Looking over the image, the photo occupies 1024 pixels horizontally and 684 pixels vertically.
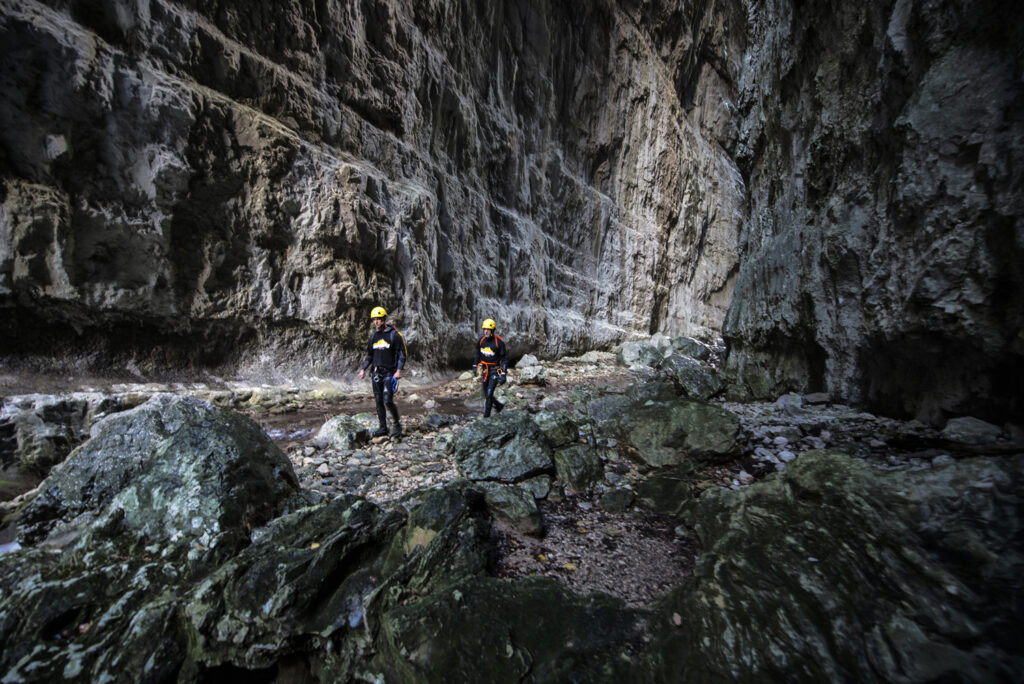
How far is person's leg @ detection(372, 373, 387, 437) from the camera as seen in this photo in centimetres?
613

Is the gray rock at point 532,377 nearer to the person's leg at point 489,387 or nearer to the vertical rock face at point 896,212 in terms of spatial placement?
the person's leg at point 489,387

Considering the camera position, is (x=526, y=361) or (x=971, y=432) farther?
(x=526, y=361)

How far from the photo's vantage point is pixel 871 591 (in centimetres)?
187

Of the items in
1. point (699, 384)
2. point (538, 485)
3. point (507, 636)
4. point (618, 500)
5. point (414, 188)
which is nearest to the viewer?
point (507, 636)

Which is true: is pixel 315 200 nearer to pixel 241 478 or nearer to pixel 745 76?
pixel 241 478

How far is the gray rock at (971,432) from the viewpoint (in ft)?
12.3

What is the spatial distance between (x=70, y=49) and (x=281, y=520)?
7.62 m

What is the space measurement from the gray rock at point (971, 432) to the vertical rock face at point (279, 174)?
9789 mm

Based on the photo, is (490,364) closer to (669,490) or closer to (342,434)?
(342,434)

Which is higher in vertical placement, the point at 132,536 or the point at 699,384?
the point at 699,384

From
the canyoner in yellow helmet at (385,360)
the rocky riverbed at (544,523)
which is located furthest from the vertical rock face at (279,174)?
the canyoner in yellow helmet at (385,360)

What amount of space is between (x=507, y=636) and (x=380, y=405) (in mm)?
4556

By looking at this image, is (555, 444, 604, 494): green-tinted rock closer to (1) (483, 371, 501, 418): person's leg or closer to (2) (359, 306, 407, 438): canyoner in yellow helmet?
(2) (359, 306, 407, 438): canyoner in yellow helmet

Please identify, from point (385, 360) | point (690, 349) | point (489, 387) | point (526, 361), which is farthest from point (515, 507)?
point (690, 349)
